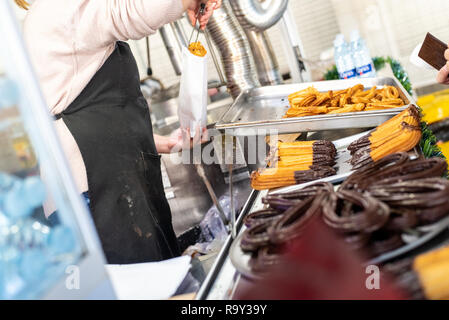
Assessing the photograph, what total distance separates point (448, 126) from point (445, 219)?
3495mm

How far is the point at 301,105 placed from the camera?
8.82ft

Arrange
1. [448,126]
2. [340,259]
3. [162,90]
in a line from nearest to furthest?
[340,259] → [448,126] → [162,90]

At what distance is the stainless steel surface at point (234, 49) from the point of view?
3.94 m

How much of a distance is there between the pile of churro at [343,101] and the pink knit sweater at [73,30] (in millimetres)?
874

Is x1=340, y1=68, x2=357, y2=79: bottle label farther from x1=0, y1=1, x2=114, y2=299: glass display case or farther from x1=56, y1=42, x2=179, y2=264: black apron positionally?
x1=0, y1=1, x2=114, y2=299: glass display case

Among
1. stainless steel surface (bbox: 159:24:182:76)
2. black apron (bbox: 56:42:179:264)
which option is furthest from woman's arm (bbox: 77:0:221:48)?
stainless steel surface (bbox: 159:24:182:76)

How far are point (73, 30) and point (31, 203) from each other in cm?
121

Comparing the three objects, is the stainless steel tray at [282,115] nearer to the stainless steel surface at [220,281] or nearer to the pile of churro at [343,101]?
the pile of churro at [343,101]

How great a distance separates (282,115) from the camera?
2785mm

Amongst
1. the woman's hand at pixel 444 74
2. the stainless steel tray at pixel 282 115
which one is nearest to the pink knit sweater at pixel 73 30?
the stainless steel tray at pixel 282 115

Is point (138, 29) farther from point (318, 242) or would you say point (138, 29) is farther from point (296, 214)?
point (318, 242)

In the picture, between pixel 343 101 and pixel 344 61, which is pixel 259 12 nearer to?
pixel 344 61

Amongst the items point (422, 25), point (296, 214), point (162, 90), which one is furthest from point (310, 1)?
point (296, 214)

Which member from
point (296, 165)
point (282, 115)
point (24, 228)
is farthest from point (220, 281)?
point (282, 115)
